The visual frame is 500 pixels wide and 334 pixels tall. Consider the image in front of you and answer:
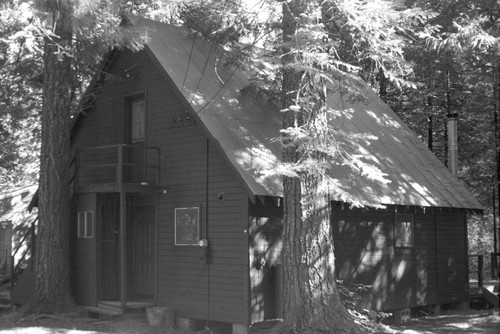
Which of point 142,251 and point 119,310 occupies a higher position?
point 142,251

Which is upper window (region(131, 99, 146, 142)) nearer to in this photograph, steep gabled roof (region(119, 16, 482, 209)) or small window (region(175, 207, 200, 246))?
steep gabled roof (region(119, 16, 482, 209))

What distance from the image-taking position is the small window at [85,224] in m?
15.5

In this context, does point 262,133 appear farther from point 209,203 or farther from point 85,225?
point 85,225

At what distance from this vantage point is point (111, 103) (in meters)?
16.4

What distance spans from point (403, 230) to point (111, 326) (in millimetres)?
7447

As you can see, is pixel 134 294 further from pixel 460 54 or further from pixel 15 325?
pixel 460 54

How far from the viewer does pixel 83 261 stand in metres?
15.6

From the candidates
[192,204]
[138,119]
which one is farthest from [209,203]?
[138,119]

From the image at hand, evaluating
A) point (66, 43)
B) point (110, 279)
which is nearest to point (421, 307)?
point (110, 279)

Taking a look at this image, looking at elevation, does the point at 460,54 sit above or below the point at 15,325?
above

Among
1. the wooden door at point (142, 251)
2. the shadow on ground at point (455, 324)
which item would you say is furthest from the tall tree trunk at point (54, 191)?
the shadow on ground at point (455, 324)

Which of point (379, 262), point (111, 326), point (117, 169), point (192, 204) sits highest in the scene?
point (117, 169)

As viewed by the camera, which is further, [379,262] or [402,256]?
[402,256]

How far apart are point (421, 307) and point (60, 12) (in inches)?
464
